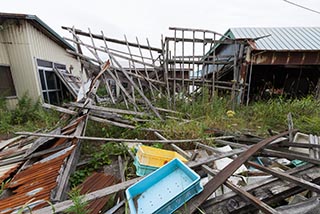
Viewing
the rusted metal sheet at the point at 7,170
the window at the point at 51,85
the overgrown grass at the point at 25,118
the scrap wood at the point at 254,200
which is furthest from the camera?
the window at the point at 51,85

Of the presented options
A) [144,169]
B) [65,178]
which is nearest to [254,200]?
[144,169]

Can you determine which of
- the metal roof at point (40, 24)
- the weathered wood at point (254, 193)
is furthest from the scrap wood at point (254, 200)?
the metal roof at point (40, 24)

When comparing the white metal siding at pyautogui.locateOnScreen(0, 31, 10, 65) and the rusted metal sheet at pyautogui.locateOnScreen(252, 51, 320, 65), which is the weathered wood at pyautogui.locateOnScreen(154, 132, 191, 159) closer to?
the rusted metal sheet at pyautogui.locateOnScreen(252, 51, 320, 65)

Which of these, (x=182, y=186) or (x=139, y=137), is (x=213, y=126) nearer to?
(x=139, y=137)

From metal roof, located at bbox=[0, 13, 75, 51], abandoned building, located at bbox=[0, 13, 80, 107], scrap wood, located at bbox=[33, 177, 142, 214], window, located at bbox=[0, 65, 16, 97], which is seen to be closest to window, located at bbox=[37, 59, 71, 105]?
abandoned building, located at bbox=[0, 13, 80, 107]

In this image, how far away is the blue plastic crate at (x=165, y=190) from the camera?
1364mm

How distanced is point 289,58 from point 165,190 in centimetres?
605

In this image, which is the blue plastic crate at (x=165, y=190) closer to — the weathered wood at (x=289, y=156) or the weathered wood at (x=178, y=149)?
the weathered wood at (x=178, y=149)

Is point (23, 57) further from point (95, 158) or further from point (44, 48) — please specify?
point (95, 158)

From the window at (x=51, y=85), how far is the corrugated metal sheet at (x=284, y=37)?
7.75 meters

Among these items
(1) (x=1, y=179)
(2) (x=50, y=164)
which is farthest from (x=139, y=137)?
(1) (x=1, y=179)

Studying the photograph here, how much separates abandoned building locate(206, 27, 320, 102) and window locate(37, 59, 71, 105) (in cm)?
630

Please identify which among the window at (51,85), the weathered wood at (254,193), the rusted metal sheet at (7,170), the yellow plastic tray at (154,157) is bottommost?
the rusted metal sheet at (7,170)

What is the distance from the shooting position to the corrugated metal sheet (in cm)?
536
